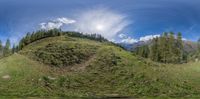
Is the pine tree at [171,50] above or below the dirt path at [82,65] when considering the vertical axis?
above

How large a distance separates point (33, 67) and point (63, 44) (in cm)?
3978

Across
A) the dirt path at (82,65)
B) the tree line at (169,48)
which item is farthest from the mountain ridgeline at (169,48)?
the dirt path at (82,65)

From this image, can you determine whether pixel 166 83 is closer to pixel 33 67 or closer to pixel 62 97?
pixel 62 97

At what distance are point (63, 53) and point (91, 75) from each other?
3074 centimetres

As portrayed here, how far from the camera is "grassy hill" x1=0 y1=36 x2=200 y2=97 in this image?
10362 centimetres

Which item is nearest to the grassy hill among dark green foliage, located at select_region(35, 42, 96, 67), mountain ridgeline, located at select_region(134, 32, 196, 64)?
dark green foliage, located at select_region(35, 42, 96, 67)

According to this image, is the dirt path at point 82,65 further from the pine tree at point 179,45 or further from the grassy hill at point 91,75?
the pine tree at point 179,45

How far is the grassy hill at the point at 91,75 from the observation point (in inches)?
4080

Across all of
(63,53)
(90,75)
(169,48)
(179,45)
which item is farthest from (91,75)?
(179,45)

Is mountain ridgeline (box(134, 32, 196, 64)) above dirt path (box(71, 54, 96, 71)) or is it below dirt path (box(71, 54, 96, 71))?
above

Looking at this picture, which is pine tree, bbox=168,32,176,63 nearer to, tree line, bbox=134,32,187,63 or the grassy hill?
tree line, bbox=134,32,187,63

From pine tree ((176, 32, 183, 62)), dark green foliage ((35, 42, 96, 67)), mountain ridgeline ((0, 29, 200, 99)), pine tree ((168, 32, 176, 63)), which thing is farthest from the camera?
pine tree ((176, 32, 183, 62))

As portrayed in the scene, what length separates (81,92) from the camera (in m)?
105

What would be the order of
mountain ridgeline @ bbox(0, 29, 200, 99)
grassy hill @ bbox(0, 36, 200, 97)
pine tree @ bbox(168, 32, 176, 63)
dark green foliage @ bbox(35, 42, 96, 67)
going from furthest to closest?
1. pine tree @ bbox(168, 32, 176, 63)
2. dark green foliage @ bbox(35, 42, 96, 67)
3. grassy hill @ bbox(0, 36, 200, 97)
4. mountain ridgeline @ bbox(0, 29, 200, 99)
